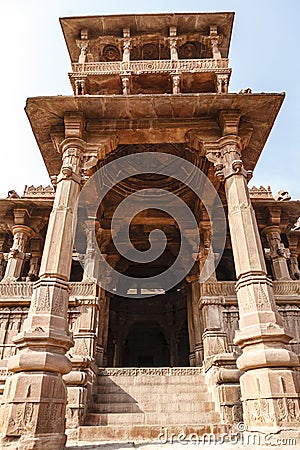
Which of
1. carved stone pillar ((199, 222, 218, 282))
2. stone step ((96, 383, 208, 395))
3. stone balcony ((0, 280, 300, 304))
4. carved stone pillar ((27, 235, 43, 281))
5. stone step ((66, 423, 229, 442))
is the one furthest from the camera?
carved stone pillar ((27, 235, 43, 281))

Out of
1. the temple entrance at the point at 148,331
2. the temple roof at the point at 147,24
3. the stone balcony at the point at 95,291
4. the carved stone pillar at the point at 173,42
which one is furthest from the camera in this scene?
the temple entrance at the point at 148,331

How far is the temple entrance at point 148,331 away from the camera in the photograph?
18.6 metres

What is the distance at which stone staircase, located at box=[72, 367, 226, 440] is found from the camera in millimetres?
5945

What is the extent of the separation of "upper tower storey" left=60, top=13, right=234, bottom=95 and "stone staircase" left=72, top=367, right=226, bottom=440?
8.18 meters

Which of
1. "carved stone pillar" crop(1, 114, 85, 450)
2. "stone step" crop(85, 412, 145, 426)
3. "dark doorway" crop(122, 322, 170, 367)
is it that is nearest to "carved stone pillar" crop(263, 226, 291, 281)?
"stone step" crop(85, 412, 145, 426)

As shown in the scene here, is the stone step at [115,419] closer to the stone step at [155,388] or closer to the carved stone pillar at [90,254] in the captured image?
the stone step at [155,388]

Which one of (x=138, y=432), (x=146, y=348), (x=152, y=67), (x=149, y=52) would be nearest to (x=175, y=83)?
(x=152, y=67)

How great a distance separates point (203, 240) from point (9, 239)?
8.52 metres

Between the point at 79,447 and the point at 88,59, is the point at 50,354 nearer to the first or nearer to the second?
the point at 79,447

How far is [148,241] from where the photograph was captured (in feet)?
44.9

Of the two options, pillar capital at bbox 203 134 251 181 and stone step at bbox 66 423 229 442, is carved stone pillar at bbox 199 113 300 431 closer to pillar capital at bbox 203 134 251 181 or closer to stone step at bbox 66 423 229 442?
pillar capital at bbox 203 134 251 181

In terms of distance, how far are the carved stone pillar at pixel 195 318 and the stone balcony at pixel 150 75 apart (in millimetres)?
6610

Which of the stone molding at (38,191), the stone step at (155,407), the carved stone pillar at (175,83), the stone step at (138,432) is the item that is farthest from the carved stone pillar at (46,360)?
the stone molding at (38,191)

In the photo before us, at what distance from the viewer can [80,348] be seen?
8961 mm
